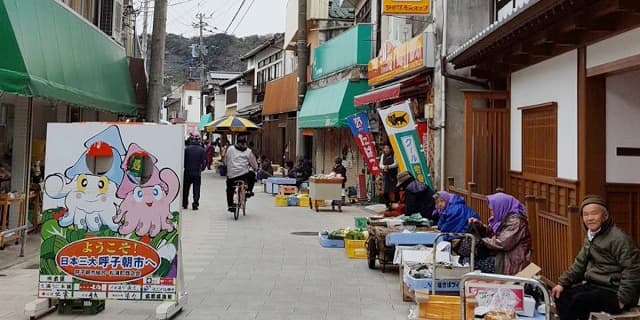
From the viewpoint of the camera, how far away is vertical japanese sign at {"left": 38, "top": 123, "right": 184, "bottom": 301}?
6934 mm

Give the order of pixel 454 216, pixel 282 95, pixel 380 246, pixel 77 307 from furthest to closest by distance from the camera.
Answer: pixel 282 95, pixel 380 246, pixel 454 216, pixel 77 307

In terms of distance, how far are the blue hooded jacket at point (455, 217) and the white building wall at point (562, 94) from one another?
65.4 inches

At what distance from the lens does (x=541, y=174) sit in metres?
10.5

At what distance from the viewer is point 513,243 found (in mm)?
7203

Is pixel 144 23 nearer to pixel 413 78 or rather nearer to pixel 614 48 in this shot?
pixel 413 78

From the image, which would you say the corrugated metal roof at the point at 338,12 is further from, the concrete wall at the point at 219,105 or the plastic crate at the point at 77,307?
the concrete wall at the point at 219,105

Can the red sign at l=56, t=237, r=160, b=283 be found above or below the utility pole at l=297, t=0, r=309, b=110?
below

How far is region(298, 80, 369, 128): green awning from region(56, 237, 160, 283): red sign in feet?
49.6

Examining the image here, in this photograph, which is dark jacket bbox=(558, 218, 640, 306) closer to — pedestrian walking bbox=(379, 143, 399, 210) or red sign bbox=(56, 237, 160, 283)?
red sign bbox=(56, 237, 160, 283)

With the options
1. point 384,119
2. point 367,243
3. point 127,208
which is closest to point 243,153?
point 384,119

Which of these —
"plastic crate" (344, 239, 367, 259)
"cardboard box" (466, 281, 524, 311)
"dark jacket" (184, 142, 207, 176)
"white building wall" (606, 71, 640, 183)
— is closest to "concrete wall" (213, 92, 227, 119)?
"dark jacket" (184, 142, 207, 176)

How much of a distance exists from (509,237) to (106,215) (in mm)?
4361

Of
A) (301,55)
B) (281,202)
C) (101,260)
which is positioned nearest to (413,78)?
(281,202)

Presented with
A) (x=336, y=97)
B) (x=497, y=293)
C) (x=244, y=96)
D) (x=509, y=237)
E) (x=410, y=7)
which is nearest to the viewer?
(x=497, y=293)
